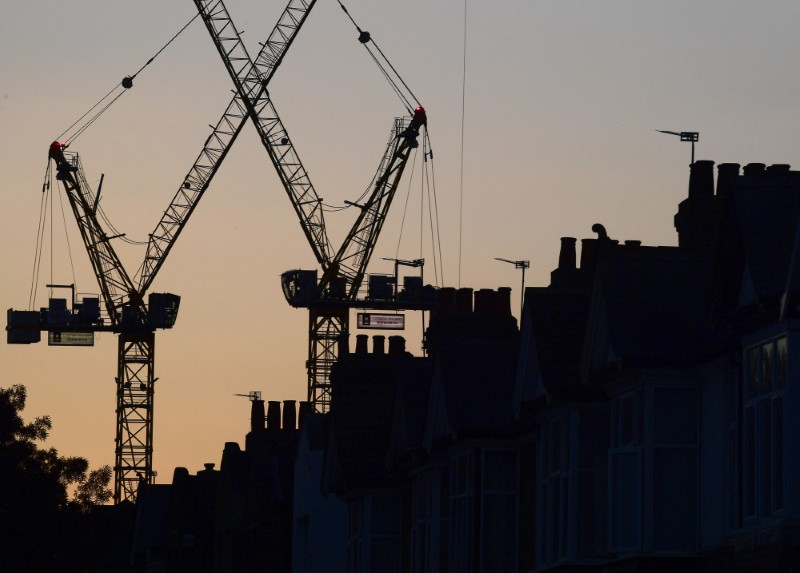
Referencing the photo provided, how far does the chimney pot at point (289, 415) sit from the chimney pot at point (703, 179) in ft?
108

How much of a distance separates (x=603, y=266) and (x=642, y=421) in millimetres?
2565

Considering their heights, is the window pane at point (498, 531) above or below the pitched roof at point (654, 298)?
below

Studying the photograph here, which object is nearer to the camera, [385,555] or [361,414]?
[385,555]

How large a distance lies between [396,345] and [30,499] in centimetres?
1359

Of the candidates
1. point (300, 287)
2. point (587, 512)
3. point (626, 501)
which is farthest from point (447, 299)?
point (300, 287)

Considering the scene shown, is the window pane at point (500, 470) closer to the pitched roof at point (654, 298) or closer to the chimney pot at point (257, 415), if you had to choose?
the pitched roof at point (654, 298)

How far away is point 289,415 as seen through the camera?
61.1m

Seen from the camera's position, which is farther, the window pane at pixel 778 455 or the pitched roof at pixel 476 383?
the pitched roof at pixel 476 383

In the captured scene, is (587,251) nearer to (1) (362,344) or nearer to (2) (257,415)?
(1) (362,344)

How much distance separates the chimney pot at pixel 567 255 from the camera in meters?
31.5

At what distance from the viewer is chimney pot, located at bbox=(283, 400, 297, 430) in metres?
60.8

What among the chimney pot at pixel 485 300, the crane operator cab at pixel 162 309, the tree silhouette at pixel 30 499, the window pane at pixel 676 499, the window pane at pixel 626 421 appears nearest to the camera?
the window pane at pixel 676 499

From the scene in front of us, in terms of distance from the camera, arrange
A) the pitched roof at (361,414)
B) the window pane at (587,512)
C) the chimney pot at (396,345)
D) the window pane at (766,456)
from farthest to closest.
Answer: the chimney pot at (396,345) → the pitched roof at (361,414) → the window pane at (587,512) → the window pane at (766,456)

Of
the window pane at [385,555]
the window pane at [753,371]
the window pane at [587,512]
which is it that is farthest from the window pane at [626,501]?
the window pane at [385,555]
